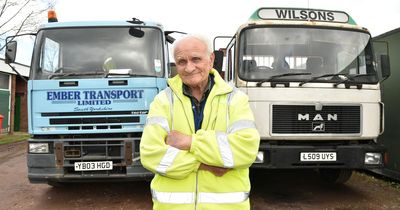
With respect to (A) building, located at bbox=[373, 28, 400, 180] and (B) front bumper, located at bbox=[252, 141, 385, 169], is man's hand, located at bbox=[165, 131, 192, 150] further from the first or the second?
(A) building, located at bbox=[373, 28, 400, 180]

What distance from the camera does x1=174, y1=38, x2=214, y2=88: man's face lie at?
2.12 m

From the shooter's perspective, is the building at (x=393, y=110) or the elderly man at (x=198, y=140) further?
the building at (x=393, y=110)

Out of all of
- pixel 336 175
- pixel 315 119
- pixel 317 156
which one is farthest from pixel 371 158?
pixel 336 175

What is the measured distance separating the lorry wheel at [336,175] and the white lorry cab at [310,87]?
1238 mm

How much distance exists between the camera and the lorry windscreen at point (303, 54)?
566 centimetres

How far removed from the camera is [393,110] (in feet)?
23.2

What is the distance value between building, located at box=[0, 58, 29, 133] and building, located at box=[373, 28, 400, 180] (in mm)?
17007

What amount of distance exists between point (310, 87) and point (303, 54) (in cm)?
52

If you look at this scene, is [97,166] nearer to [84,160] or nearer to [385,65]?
[84,160]

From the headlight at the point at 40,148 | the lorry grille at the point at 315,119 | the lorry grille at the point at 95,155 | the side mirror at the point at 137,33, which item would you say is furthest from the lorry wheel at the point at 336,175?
the headlight at the point at 40,148

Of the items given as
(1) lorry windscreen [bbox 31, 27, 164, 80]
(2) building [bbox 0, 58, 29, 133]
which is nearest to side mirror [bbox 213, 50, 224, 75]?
(1) lorry windscreen [bbox 31, 27, 164, 80]

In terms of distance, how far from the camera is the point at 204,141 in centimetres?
200

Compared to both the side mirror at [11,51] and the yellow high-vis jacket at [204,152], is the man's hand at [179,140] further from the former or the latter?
the side mirror at [11,51]

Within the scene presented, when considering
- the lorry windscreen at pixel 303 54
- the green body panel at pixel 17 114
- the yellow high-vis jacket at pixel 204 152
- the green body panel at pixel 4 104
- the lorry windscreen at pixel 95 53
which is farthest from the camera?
the green body panel at pixel 17 114
